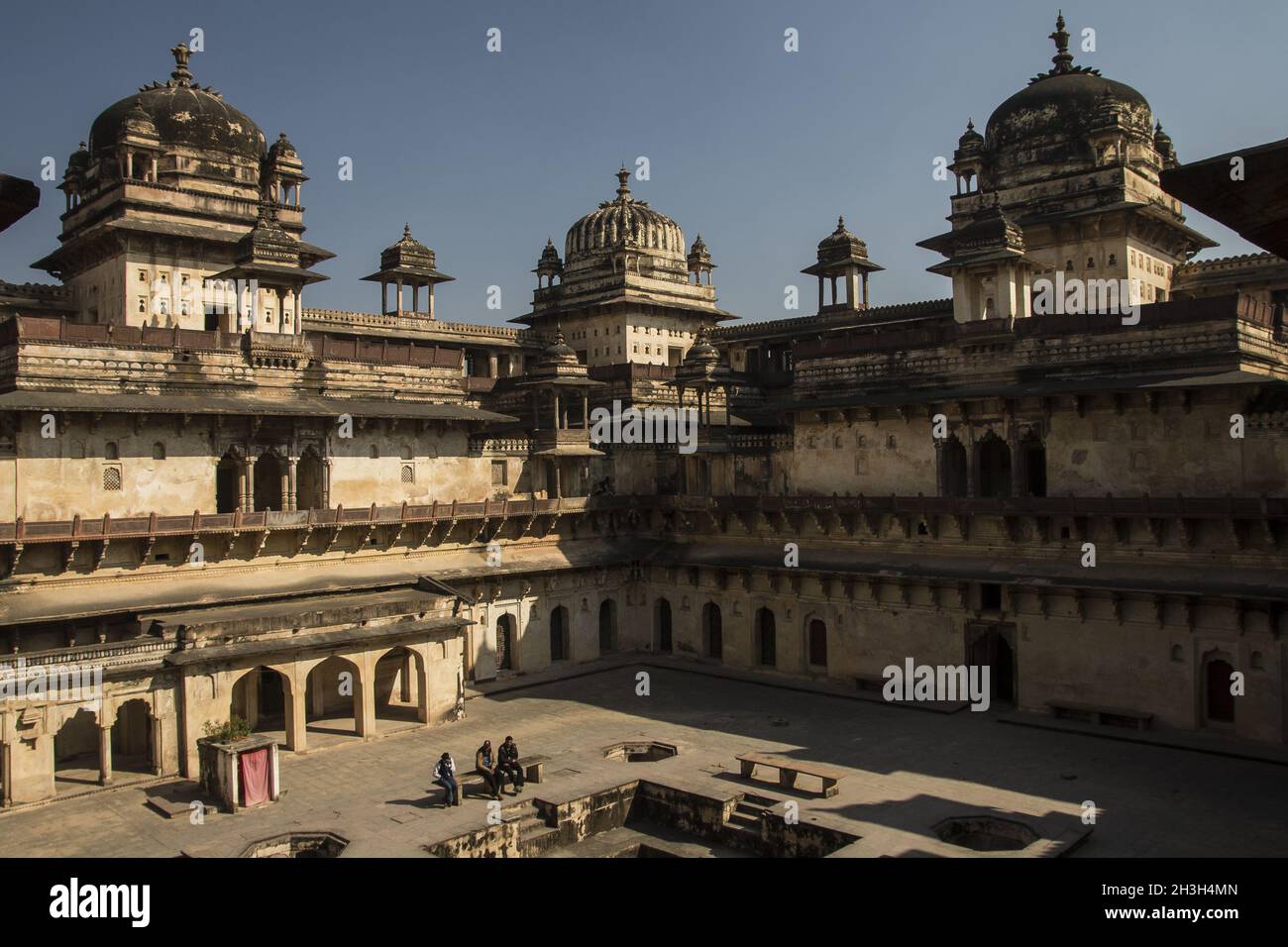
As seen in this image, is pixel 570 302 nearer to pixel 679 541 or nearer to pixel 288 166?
pixel 288 166

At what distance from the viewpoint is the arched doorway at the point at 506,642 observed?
119ft

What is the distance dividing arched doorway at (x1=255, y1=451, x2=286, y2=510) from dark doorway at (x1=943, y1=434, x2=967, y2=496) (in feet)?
68.4

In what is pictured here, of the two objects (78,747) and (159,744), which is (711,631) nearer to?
(159,744)

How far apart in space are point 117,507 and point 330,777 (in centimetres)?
1044

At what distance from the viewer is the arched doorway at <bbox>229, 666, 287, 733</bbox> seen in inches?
1136

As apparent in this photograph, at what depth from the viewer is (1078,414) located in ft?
99.5

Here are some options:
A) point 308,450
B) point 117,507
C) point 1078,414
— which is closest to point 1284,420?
point 1078,414

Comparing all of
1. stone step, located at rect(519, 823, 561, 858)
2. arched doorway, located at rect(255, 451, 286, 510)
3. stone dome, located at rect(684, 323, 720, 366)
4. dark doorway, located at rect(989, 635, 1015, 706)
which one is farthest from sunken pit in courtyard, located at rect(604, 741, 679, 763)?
stone dome, located at rect(684, 323, 720, 366)

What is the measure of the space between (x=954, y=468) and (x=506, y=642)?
15.6 m

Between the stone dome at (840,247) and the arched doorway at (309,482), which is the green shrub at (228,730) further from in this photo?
the stone dome at (840,247)

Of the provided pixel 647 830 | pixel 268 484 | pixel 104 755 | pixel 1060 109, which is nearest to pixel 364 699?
pixel 104 755

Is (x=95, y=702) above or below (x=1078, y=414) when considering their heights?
below

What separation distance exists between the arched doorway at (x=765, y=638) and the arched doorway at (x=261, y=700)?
15238 mm

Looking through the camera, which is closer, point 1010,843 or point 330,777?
point 1010,843
